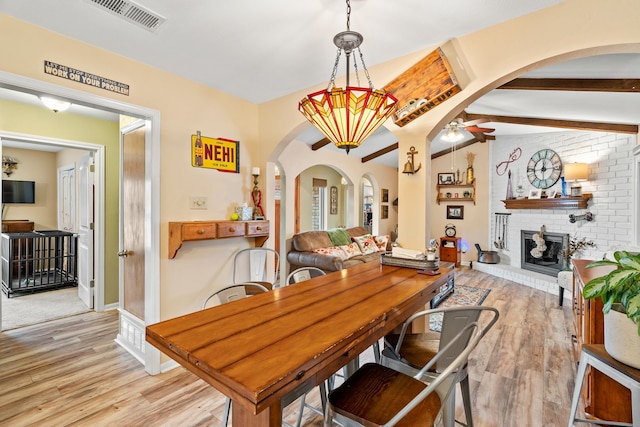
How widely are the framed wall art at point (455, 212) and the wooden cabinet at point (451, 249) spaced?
2.12 feet

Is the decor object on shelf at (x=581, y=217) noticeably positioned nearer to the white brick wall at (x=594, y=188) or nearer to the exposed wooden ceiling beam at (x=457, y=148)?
the white brick wall at (x=594, y=188)

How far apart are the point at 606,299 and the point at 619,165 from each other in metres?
4.49

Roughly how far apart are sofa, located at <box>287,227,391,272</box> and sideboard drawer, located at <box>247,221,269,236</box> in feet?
5.23

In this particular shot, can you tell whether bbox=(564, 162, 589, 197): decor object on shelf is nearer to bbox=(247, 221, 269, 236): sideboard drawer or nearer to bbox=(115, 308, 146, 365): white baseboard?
bbox=(247, 221, 269, 236): sideboard drawer

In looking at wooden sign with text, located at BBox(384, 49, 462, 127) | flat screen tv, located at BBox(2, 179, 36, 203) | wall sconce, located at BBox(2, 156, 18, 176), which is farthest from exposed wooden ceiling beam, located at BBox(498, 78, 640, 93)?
wall sconce, located at BBox(2, 156, 18, 176)

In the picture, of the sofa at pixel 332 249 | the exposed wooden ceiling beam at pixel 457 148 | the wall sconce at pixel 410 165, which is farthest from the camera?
the exposed wooden ceiling beam at pixel 457 148

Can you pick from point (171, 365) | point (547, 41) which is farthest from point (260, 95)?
point (171, 365)

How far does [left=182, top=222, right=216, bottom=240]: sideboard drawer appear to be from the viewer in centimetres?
254

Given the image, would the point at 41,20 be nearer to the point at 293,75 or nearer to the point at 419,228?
the point at 293,75

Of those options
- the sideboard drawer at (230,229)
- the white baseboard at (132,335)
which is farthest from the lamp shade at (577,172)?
the white baseboard at (132,335)

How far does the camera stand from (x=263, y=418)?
84 centimetres

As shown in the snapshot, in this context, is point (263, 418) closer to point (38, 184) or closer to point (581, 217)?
point (581, 217)

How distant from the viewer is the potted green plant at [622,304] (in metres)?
1.22

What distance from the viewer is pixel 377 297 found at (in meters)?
1.44
